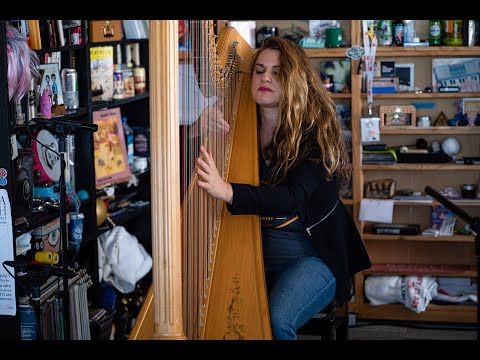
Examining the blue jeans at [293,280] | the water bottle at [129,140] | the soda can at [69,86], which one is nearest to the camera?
the blue jeans at [293,280]

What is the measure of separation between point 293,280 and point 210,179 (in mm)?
537

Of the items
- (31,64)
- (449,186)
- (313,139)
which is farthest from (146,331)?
(449,186)

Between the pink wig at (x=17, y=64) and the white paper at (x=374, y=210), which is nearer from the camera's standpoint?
the pink wig at (x=17, y=64)

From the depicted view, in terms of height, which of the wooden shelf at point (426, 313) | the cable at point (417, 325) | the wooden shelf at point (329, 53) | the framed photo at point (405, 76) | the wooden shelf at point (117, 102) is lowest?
the cable at point (417, 325)

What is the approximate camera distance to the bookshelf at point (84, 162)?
300 centimetres

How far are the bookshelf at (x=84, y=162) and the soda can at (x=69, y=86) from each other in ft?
0.15

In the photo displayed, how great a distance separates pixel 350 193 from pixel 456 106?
2.50 feet

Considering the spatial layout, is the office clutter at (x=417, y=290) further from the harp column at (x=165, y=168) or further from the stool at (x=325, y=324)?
the harp column at (x=165, y=168)

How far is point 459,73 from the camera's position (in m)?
4.67

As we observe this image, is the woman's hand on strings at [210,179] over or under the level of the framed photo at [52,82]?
under

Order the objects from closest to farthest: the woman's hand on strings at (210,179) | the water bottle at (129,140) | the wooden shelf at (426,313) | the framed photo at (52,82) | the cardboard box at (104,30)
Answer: the woman's hand on strings at (210,179), the framed photo at (52,82), the cardboard box at (104,30), the water bottle at (129,140), the wooden shelf at (426,313)

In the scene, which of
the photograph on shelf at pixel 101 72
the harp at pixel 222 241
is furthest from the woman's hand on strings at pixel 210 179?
the photograph on shelf at pixel 101 72

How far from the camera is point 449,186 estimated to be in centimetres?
484

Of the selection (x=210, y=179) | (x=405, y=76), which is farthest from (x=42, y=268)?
(x=405, y=76)
